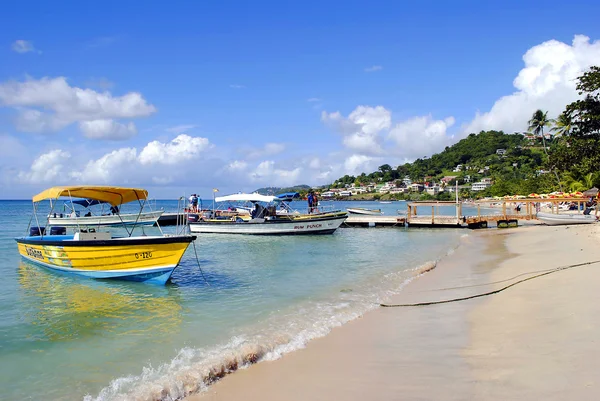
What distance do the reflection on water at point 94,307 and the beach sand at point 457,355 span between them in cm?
324

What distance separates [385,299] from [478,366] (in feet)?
15.4

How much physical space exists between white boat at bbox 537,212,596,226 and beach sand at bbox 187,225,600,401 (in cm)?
2252

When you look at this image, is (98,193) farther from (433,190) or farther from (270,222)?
(433,190)

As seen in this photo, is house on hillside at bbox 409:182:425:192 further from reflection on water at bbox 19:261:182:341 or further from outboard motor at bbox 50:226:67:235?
reflection on water at bbox 19:261:182:341

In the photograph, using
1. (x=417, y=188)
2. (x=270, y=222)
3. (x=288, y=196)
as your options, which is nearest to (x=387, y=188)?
(x=417, y=188)

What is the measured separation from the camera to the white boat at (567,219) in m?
28.0

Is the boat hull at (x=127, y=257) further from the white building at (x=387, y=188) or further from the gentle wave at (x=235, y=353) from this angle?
the white building at (x=387, y=188)

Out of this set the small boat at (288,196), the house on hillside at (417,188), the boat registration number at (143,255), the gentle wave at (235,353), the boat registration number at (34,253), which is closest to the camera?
the gentle wave at (235,353)

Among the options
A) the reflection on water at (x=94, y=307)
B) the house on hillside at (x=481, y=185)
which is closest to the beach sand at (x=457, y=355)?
the reflection on water at (x=94, y=307)

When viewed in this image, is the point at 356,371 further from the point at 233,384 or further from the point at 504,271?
the point at 504,271

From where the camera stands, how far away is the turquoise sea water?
5.91 meters

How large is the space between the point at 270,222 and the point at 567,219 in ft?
66.5

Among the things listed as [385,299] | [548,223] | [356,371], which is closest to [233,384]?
[356,371]

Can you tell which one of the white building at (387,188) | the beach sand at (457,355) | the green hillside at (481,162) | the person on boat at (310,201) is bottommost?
the beach sand at (457,355)
